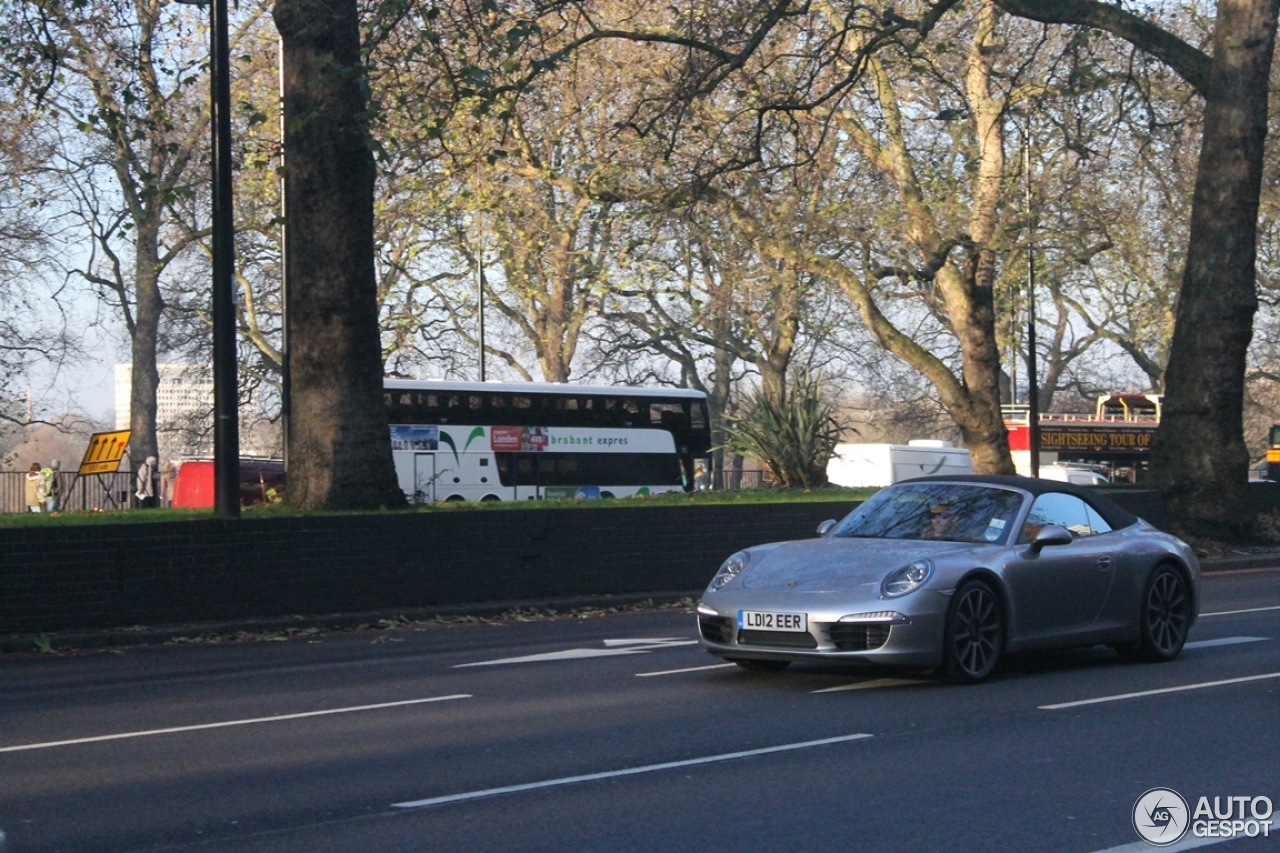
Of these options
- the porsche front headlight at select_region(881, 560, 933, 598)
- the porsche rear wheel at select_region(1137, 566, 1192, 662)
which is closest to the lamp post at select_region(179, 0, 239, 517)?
the porsche front headlight at select_region(881, 560, 933, 598)

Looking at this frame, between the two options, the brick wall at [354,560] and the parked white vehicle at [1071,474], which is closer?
the brick wall at [354,560]

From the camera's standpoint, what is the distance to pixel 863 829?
5.71m

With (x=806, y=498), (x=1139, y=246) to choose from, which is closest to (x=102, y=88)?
(x=806, y=498)

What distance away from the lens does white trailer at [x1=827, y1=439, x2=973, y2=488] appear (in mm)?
49688

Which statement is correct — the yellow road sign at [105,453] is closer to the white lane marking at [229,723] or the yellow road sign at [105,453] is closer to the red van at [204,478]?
the red van at [204,478]

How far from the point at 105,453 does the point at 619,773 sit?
24.5 m

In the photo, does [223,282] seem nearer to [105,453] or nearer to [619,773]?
[619,773]

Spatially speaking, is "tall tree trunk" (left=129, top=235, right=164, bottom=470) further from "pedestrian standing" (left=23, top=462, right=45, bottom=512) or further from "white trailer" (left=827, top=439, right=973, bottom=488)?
"white trailer" (left=827, top=439, right=973, bottom=488)

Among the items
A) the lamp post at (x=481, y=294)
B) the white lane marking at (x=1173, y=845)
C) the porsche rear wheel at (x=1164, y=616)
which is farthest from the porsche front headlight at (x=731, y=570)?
the lamp post at (x=481, y=294)

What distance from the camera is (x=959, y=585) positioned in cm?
916

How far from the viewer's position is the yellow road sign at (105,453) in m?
27.5

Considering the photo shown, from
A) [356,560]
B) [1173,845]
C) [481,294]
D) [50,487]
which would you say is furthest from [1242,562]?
[50,487]

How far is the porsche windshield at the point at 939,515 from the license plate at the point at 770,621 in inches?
47.0

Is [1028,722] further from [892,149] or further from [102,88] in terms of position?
[892,149]
